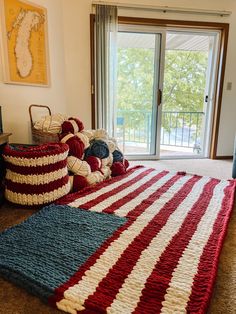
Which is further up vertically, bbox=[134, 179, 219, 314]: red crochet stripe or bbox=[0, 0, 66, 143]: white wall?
bbox=[0, 0, 66, 143]: white wall

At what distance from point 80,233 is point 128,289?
50cm

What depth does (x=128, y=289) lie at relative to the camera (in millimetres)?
971

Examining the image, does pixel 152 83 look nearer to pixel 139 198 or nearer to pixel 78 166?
pixel 78 166

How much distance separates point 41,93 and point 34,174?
4.32 feet

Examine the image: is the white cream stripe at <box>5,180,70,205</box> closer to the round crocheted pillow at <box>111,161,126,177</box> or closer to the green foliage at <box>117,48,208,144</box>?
the round crocheted pillow at <box>111,161,126,177</box>

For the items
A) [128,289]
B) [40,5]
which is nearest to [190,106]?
[40,5]

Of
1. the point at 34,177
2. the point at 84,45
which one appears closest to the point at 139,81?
the point at 84,45

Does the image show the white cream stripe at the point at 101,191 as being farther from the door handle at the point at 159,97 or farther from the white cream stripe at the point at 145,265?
the door handle at the point at 159,97

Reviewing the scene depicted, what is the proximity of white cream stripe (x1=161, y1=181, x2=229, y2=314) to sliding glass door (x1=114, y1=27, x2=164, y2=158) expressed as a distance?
202 centimetres

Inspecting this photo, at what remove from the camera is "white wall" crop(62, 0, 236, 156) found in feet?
9.72

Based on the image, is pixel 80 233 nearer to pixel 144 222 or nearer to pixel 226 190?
pixel 144 222

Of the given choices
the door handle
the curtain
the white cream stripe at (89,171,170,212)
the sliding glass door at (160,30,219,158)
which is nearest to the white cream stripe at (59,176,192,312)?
the white cream stripe at (89,171,170,212)

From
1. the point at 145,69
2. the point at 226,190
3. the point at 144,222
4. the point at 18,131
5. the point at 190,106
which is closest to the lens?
the point at 144,222

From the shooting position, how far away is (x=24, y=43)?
2.34m
